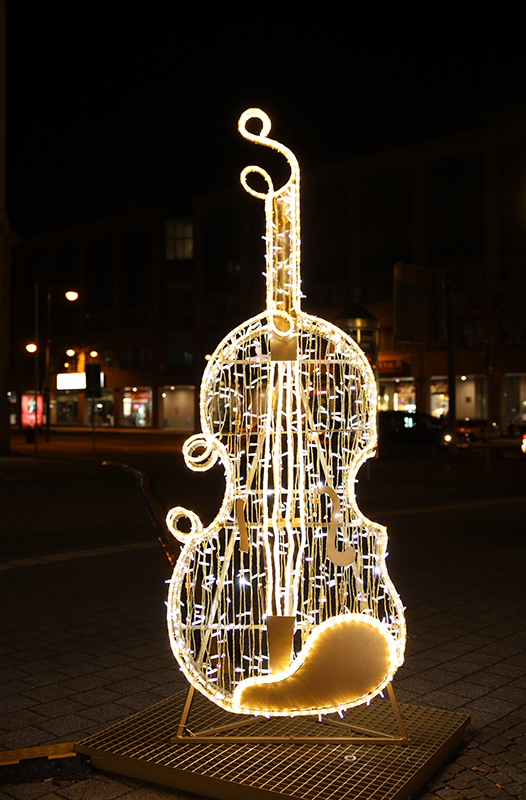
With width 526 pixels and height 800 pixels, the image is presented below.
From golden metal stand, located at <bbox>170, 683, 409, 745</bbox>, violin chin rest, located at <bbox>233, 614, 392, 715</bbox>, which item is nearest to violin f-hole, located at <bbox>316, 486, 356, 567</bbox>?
violin chin rest, located at <bbox>233, 614, 392, 715</bbox>

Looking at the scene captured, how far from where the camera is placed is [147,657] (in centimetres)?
518

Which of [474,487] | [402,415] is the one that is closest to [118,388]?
[402,415]

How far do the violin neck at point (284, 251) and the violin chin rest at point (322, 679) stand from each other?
Answer: 1444mm

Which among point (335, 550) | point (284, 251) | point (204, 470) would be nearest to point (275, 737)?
point (335, 550)

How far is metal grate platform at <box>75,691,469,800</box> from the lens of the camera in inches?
126

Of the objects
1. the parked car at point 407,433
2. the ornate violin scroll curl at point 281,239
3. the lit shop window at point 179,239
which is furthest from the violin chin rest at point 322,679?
the lit shop window at point 179,239

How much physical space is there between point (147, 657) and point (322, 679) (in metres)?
1.96

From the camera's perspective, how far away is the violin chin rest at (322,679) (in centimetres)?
353

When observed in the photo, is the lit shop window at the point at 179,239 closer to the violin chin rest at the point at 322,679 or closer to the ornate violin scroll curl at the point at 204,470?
the ornate violin scroll curl at the point at 204,470

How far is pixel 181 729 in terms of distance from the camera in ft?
11.9

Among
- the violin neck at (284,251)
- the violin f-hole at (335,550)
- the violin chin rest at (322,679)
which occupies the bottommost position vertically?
the violin chin rest at (322,679)

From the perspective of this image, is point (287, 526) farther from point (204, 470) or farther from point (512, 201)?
point (512, 201)

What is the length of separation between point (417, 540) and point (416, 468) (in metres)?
12.8

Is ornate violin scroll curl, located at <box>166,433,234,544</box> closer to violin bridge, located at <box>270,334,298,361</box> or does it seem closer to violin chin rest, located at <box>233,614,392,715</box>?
violin bridge, located at <box>270,334,298,361</box>
